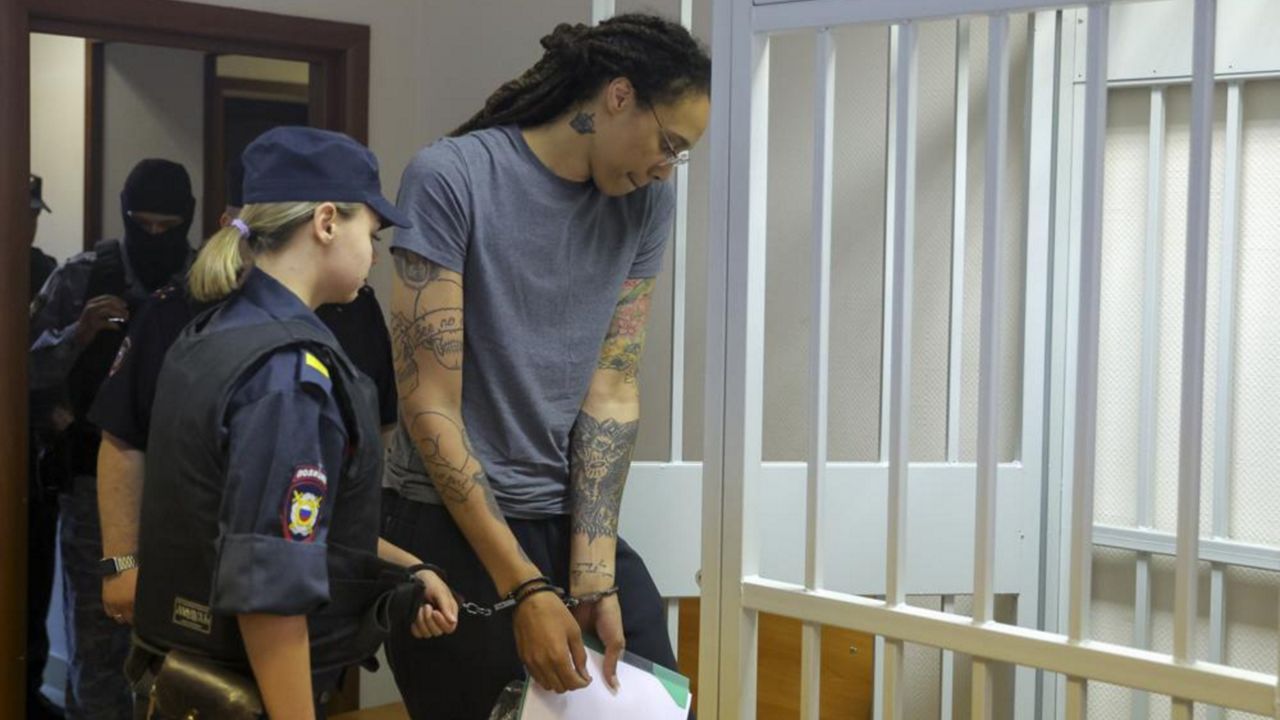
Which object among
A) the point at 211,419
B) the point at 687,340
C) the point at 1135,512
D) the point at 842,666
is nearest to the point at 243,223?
the point at 211,419

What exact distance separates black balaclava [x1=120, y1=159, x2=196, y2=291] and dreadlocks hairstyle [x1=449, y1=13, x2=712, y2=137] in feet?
6.82

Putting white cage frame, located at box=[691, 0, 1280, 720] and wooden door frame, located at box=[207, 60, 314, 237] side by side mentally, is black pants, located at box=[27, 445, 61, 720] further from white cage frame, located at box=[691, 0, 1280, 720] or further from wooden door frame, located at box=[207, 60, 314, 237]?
white cage frame, located at box=[691, 0, 1280, 720]

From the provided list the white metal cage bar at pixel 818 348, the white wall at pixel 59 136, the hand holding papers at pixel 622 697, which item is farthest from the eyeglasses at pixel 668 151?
the white wall at pixel 59 136

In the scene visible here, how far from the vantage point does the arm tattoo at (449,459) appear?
1.76 meters

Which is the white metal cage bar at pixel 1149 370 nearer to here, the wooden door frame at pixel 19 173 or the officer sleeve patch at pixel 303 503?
the officer sleeve patch at pixel 303 503

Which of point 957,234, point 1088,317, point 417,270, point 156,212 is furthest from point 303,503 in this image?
point 156,212

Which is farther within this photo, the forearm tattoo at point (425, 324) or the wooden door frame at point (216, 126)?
the wooden door frame at point (216, 126)

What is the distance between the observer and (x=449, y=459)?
5.77ft

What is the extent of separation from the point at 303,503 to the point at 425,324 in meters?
0.31

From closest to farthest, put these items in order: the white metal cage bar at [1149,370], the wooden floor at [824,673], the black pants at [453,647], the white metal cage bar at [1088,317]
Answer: the white metal cage bar at [1088,317] → the black pants at [453,647] → the white metal cage bar at [1149,370] → the wooden floor at [824,673]

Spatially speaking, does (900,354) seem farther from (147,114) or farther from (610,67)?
(147,114)

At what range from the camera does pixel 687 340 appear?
2.95m

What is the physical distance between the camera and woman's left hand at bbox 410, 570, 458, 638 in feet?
5.59

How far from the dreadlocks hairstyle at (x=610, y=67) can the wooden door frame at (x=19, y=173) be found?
2.03 m
